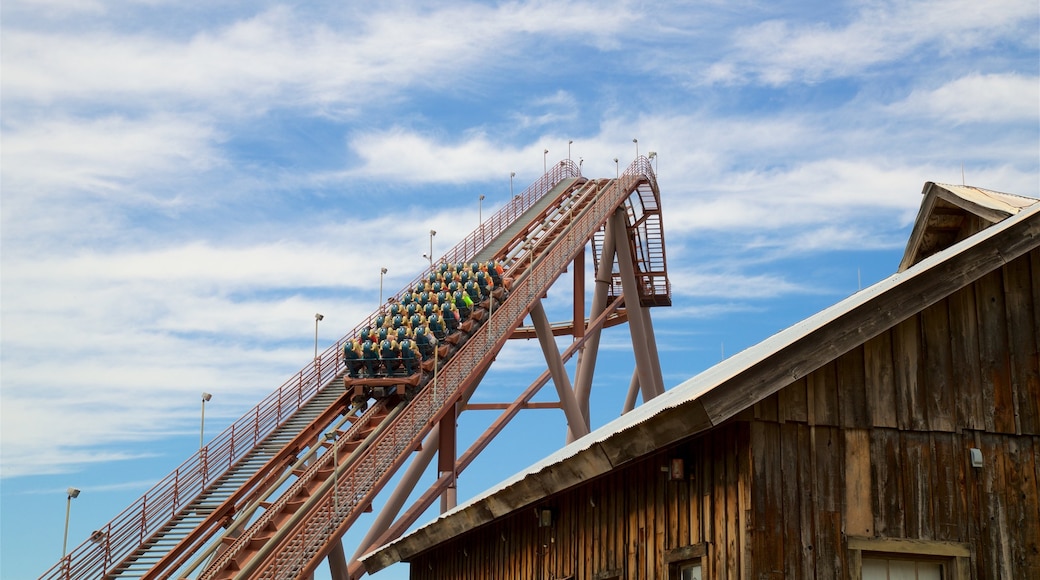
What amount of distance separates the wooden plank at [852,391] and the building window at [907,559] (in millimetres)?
919

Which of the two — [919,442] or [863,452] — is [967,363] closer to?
[919,442]

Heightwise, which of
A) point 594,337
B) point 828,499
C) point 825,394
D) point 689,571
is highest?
point 594,337

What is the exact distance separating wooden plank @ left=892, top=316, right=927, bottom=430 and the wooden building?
0.04 feet

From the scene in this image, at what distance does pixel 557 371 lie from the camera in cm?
4062

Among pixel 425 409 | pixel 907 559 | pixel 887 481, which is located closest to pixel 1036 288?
pixel 887 481

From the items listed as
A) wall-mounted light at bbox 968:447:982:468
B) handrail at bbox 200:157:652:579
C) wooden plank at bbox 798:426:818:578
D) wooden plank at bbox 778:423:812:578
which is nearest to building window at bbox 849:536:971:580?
wooden plank at bbox 798:426:818:578

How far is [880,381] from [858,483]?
86 centimetres

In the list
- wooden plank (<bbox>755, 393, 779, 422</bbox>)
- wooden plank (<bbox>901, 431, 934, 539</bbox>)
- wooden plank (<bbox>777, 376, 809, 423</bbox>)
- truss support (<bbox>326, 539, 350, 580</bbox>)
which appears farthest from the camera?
truss support (<bbox>326, 539, 350, 580</bbox>)

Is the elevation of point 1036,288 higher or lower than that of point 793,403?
higher

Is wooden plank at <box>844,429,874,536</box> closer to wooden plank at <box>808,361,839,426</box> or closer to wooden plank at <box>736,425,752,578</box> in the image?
wooden plank at <box>808,361,839,426</box>

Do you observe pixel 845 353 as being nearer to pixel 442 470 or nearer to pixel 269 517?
pixel 269 517

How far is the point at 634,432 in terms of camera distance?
10.9 m

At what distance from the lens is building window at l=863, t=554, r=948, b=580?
1108cm

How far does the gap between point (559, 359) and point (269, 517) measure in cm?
1306
